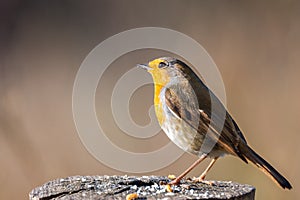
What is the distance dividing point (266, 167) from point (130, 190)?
32.7 inches

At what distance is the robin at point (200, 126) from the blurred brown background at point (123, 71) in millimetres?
1436

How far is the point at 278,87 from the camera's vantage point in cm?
571

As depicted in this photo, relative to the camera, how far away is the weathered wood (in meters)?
2.89


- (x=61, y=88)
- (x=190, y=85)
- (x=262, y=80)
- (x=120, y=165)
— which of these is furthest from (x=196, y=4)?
(x=190, y=85)

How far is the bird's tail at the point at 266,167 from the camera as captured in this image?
352cm

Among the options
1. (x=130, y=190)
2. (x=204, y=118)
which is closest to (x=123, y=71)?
(x=204, y=118)

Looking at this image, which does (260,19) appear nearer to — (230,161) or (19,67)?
(230,161)

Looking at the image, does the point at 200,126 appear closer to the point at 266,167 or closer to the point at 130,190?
the point at 266,167

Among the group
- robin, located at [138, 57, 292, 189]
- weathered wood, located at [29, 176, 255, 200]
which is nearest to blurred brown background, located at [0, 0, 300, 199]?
robin, located at [138, 57, 292, 189]

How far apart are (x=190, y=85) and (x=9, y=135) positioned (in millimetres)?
2005

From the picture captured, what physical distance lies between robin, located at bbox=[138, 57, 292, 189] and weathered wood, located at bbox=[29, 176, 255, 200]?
382 mm

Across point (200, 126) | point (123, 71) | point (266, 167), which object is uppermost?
point (123, 71)

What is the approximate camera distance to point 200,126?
3.63m

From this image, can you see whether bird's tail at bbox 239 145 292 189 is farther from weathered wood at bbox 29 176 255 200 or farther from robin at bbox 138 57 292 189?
weathered wood at bbox 29 176 255 200
